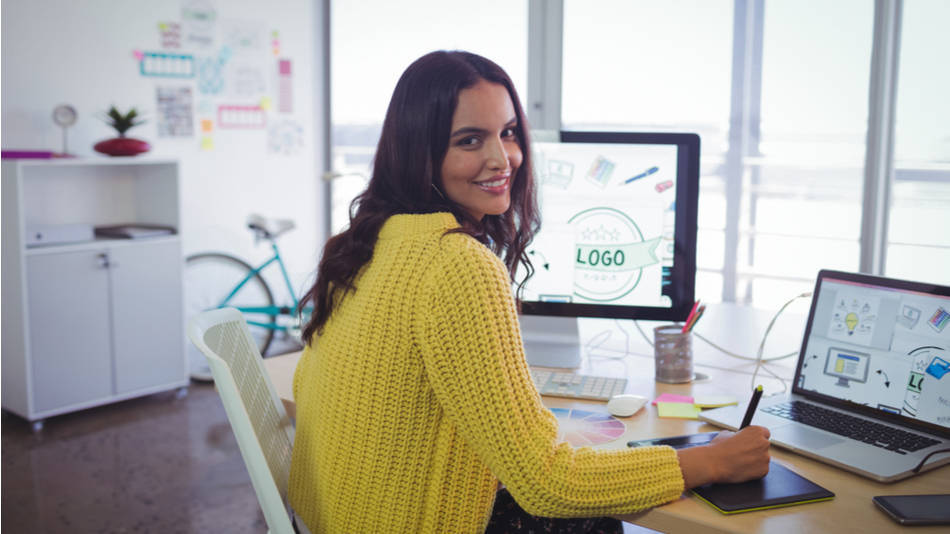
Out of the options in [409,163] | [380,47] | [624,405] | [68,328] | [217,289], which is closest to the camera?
[409,163]

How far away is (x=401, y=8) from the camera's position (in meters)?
4.51

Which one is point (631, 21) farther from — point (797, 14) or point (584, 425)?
point (584, 425)

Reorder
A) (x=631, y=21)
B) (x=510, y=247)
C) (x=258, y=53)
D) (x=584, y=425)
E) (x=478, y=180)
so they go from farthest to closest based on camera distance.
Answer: (x=258, y=53) < (x=631, y=21) < (x=510, y=247) < (x=584, y=425) < (x=478, y=180)

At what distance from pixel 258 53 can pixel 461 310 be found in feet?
12.3

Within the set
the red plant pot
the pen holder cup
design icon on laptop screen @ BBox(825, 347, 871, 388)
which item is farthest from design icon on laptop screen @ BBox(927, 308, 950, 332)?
the red plant pot

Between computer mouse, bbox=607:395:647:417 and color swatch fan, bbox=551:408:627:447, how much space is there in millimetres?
15

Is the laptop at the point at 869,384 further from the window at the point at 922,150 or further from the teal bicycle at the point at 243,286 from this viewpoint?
the teal bicycle at the point at 243,286

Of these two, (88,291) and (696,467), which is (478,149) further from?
(88,291)

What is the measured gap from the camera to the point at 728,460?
3.84ft

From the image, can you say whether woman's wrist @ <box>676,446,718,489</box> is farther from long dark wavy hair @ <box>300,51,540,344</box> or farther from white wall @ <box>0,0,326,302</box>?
white wall @ <box>0,0,326,302</box>

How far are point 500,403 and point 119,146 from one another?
121 inches

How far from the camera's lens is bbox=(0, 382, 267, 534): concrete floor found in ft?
8.63

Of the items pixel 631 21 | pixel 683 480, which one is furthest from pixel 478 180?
pixel 631 21

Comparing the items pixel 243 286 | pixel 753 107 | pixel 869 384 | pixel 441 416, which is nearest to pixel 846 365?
pixel 869 384
